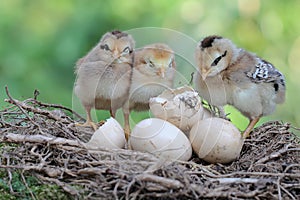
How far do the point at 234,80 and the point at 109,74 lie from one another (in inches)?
18.7

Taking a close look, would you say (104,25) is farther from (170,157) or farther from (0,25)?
(170,157)

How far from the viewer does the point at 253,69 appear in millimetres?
2385

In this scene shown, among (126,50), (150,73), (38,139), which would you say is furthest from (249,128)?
(38,139)

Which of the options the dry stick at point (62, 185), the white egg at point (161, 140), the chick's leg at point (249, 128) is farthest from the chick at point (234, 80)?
the dry stick at point (62, 185)

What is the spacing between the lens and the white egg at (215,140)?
204 cm

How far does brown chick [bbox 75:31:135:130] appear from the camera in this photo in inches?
90.4

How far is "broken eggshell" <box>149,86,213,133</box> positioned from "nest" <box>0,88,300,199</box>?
134 millimetres

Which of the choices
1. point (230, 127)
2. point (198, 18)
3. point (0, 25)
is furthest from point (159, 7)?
point (230, 127)

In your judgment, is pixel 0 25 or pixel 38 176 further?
pixel 0 25

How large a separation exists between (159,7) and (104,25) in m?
0.29

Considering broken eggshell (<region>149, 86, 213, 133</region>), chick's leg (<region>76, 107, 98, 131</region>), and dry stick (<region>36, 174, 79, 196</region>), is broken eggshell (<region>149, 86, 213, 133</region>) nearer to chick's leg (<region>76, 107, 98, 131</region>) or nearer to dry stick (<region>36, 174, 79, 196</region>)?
chick's leg (<region>76, 107, 98, 131</region>)

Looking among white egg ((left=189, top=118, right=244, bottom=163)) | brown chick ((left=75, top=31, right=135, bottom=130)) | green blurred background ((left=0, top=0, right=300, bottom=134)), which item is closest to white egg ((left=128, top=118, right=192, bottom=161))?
white egg ((left=189, top=118, right=244, bottom=163))

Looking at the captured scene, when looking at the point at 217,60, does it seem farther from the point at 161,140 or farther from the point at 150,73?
the point at 161,140

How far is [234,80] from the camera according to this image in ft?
7.70
